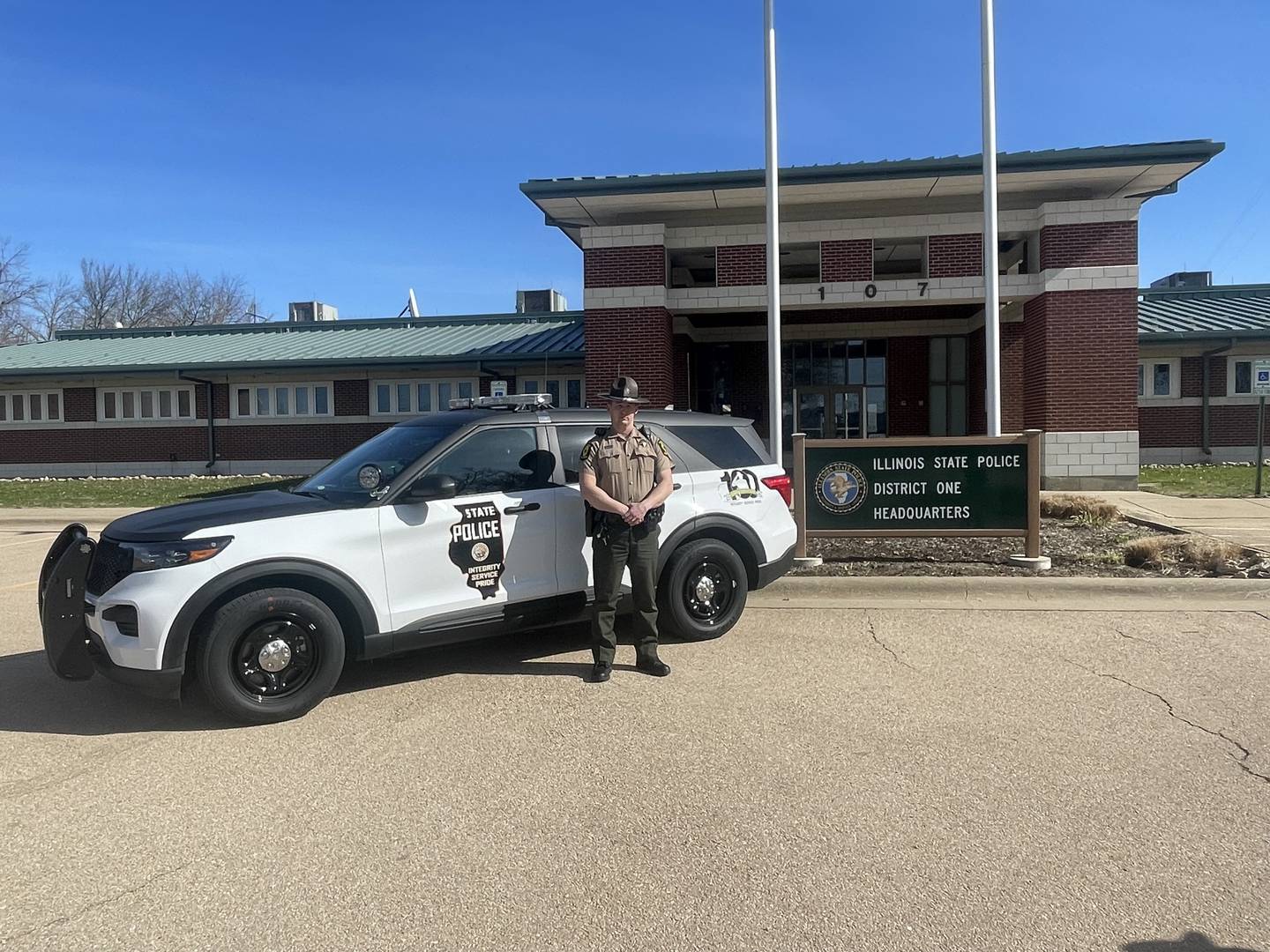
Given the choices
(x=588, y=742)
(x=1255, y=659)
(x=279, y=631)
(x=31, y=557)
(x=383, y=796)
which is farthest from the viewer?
(x=31, y=557)

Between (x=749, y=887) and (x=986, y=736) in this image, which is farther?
(x=986, y=736)

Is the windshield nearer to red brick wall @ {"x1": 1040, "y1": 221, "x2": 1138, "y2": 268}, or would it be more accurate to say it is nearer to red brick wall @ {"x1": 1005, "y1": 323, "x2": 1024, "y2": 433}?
red brick wall @ {"x1": 1040, "y1": 221, "x2": 1138, "y2": 268}

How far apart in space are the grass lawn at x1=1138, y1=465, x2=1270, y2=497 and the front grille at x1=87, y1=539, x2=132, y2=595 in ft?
53.8

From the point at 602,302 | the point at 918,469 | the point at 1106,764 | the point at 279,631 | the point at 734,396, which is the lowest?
the point at 1106,764

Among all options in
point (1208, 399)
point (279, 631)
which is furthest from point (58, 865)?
point (1208, 399)

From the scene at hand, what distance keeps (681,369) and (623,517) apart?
16.5 metres

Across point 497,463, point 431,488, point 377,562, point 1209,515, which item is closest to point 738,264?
point 1209,515

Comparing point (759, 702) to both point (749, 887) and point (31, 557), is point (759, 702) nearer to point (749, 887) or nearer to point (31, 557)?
point (749, 887)

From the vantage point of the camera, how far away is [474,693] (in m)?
5.26

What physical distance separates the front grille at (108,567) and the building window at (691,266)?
1561 centimetres

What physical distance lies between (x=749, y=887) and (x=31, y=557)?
11.5m

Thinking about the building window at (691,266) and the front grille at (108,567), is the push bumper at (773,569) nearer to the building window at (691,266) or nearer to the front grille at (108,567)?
the front grille at (108,567)

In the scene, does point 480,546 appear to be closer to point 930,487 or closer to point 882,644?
point 882,644

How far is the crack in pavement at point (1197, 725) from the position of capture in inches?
158
